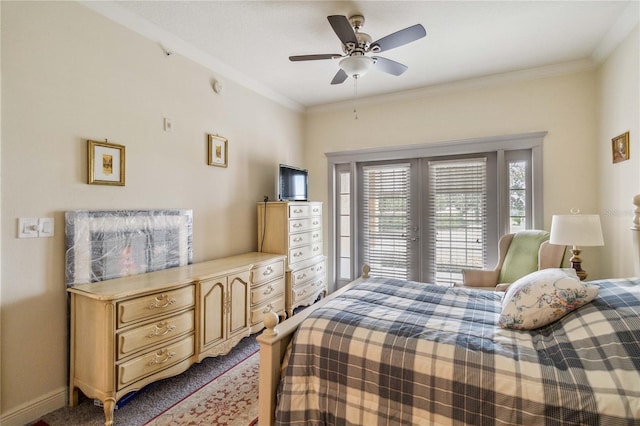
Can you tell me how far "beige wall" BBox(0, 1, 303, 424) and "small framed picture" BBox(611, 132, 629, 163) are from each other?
3651mm

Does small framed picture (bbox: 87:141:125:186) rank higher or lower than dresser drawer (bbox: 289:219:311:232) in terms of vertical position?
higher

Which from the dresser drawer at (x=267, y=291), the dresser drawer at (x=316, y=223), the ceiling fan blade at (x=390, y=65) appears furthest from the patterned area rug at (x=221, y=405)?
the ceiling fan blade at (x=390, y=65)

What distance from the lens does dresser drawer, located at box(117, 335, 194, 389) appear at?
1844 mm

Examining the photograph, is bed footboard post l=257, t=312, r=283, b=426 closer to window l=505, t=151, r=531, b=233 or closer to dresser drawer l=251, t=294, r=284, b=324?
dresser drawer l=251, t=294, r=284, b=324

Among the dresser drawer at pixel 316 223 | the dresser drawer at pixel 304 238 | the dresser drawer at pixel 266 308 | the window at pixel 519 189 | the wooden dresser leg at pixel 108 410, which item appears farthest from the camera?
the dresser drawer at pixel 316 223

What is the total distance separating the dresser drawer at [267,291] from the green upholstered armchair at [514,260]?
1.90 m

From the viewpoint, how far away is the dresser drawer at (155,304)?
184cm

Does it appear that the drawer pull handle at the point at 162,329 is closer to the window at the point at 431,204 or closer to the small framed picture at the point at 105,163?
the small framed picture at the point at 105,163

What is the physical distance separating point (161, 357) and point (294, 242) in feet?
5.98

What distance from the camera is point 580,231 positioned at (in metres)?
2.37

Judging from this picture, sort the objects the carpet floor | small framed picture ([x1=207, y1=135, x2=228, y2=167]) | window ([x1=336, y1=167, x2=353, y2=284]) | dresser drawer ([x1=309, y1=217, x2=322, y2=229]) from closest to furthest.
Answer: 1. the carpet floor
2. small framed picture ([x1=207, y1=135, x2=228, y2=167])
3. dresser drawer ([x1=309, y1=217, x2=322, y2=229])
4. window ([x1=336, y1=167, x2=353, y2=284])

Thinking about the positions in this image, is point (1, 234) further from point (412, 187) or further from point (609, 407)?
point (412, 187)

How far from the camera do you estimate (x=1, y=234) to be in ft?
5.81

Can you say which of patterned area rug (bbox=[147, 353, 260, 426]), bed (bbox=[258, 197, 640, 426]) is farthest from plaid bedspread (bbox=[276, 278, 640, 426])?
patterned area rug (bbox=[147, 353, 260, 426])
